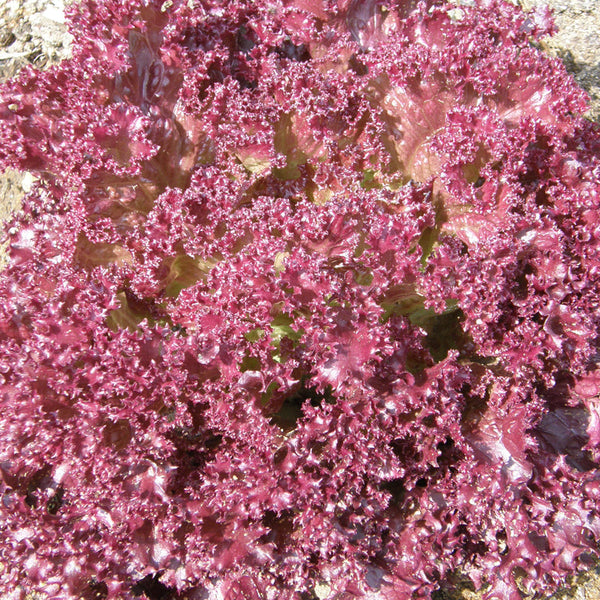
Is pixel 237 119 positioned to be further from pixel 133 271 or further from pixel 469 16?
pixel 469 16

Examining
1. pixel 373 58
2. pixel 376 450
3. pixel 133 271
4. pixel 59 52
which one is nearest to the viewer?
pixel 376 450

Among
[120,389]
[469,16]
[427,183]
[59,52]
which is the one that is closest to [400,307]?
[427,183]

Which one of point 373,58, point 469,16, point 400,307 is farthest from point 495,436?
point 469,16

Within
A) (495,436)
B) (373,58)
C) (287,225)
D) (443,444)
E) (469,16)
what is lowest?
(443,444)

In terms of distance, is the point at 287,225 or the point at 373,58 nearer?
the point at 287,225

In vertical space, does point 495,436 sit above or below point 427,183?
below

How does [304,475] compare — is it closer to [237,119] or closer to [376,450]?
[376,450]

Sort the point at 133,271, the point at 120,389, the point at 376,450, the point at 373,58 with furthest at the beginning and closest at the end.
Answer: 1. the point at 373,58
2. the point at 133,271
3. the point at 376,450
4. the point at 120,389
